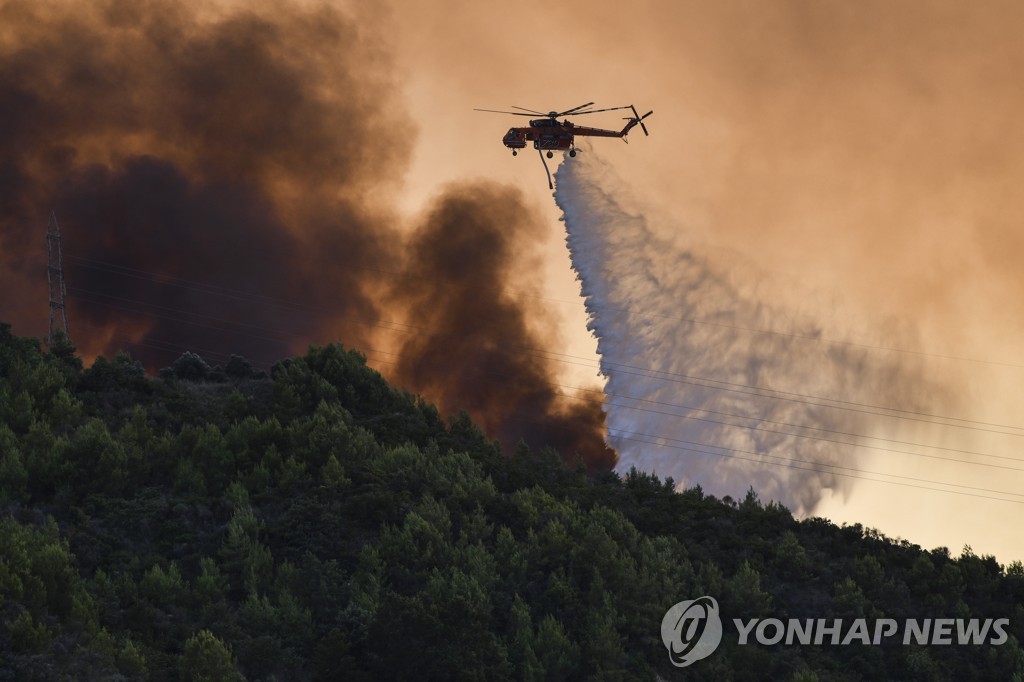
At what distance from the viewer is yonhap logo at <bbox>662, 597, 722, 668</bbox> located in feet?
244

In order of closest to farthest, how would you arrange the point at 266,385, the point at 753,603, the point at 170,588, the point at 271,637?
the point at 271,637
the point at 170,588
the point at 753,603
the point at 266,385

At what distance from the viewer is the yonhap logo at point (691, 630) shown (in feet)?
244

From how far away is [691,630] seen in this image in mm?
77625

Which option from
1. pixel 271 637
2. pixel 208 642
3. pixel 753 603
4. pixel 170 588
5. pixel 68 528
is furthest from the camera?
pixel 753 603

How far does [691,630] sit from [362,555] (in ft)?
67.2

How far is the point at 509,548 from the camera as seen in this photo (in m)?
80.1

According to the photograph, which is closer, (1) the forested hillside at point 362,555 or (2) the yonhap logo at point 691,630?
(1) the forested hillside at point 362,555

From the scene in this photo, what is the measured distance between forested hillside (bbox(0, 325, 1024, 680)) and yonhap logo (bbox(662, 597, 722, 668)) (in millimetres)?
973

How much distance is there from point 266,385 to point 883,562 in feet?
172

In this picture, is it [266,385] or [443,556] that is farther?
[266,385]

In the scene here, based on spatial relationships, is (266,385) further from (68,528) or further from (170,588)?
(170,588)

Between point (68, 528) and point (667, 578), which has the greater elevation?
point (667, 578)

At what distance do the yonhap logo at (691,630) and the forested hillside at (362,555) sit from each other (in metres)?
0.97

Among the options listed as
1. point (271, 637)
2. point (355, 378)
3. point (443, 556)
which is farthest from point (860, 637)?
point (355, 378)
